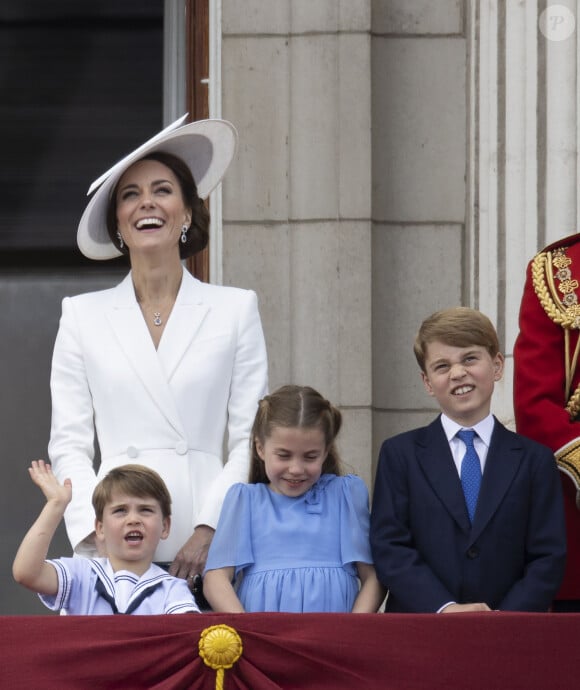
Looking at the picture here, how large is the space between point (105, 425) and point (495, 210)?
2.33 m

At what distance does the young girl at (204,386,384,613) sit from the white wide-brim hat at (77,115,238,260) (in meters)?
0.80

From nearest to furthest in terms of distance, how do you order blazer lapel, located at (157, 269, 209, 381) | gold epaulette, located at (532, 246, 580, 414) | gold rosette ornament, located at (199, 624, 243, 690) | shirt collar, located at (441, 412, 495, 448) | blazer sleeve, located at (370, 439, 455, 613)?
gold rosette ornament, located at (199, 624, 243, 690) < blazer sleeve, located at (370, 439, 455, 613) < shirt collar, located at (441, 412, 495, 448) < gold epaulette, located at (532, 246, 580, 414) < blazer lapel, located at (157, 269, 209, 381)

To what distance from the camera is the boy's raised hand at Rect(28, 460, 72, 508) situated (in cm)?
418

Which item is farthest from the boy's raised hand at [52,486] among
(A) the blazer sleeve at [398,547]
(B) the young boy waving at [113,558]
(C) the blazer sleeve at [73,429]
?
(A) the blazer sleeve at [398,547]

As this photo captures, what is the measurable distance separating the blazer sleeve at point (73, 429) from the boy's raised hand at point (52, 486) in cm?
19

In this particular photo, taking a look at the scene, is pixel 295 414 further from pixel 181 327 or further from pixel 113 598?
pixel 113 598

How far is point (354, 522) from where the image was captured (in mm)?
4352

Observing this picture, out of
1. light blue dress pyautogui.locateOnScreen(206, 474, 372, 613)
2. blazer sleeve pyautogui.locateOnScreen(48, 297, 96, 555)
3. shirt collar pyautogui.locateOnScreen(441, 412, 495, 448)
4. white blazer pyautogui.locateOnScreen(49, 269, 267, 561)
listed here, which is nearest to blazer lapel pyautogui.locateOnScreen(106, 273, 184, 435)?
white blazer pyautogui.locateOnScreen(49, 269, 267, 561)

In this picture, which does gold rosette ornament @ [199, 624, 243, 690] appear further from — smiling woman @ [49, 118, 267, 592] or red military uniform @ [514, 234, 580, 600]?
red military uniform @ [514, 234, 580, 600]

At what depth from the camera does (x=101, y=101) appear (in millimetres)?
6973

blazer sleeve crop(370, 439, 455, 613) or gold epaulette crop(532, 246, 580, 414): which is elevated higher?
gold epaulette crop(532, 246, 580, 414)

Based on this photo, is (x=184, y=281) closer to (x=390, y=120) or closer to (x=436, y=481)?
(x=436, y=481)

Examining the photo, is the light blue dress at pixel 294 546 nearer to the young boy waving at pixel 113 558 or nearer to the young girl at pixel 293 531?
the young girl at pixel 293 531

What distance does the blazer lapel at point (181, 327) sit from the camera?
4.60 meters
